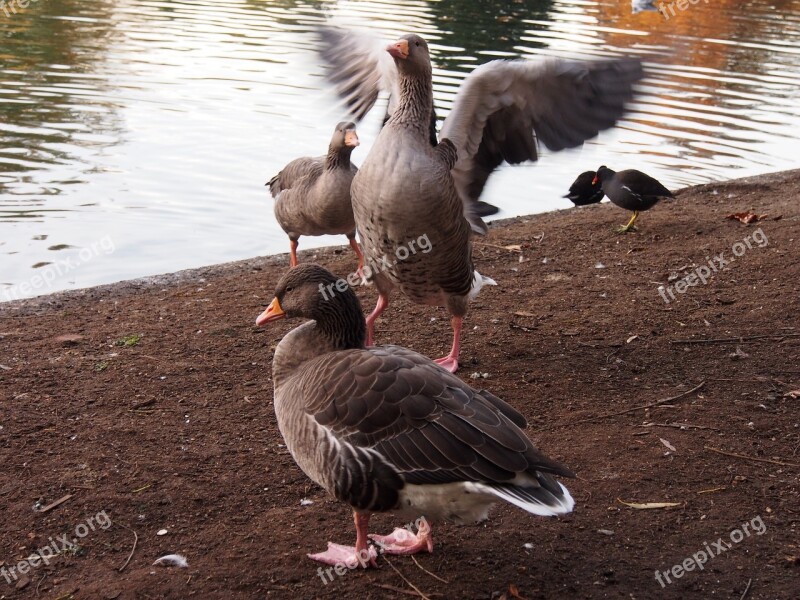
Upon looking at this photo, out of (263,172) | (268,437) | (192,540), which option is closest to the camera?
(192,540)

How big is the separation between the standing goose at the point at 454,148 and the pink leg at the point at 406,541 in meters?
1.90

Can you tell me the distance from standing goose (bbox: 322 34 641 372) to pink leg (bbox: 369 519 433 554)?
6.24 ft

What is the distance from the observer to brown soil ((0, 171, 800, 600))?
4023mm

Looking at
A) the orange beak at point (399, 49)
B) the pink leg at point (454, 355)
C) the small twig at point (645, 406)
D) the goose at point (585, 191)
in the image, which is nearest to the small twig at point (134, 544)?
the pink leg at point (454, 355)

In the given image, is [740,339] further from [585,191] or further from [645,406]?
[585,191]

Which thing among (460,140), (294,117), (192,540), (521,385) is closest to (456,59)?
(294,117)

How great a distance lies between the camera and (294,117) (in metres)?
14.6

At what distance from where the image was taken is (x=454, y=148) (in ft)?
21.0

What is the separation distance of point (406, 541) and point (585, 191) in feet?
25.0

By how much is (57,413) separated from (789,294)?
18.4 ft

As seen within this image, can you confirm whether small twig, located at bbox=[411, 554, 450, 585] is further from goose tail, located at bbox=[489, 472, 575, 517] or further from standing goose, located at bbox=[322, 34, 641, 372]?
standing goose, located at bbox=[322, 34, 641, 372]

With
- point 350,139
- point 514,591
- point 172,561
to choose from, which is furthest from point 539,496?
point 350,139

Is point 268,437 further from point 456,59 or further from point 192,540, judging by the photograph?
point 456,59

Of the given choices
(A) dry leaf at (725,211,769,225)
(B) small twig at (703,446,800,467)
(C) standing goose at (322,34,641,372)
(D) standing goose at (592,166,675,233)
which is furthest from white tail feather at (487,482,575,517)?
(A) dry leaf at (725,211,769,225)
